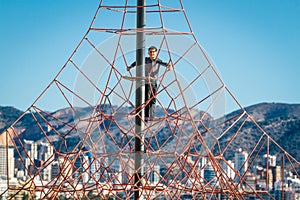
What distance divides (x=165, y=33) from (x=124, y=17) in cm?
28

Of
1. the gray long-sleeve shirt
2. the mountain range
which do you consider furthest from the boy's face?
the mountain range

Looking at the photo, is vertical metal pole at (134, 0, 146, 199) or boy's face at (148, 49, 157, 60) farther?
boy's face at (148, 49, 157, 60)

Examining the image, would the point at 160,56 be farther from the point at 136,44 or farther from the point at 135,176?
the point at 135,176

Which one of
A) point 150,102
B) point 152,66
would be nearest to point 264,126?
point 150,102

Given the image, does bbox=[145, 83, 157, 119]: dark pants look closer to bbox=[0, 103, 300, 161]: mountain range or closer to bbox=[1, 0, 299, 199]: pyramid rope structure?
bbox=[1, 0, 299, 199]: pyramid rope structure

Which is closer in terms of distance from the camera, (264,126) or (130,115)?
(130,115)

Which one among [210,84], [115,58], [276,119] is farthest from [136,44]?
[276,119]

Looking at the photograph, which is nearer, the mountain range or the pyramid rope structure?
the pyramid rope structure

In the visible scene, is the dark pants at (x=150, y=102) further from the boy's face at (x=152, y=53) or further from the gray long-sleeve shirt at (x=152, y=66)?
the boy's face at (x=152, y=53)

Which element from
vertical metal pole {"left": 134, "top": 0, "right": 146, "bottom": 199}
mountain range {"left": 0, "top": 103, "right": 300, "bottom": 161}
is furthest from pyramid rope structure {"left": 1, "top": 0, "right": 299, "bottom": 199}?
mountain range {"left": 0, "top": 103, "right": 300, "bottom": 161}

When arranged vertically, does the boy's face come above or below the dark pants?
above

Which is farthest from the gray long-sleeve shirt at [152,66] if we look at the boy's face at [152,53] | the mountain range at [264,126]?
the mountain range at [264,126]

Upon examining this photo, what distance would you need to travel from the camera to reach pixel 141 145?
4.37 metres

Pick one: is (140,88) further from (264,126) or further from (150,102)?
(264,126)
